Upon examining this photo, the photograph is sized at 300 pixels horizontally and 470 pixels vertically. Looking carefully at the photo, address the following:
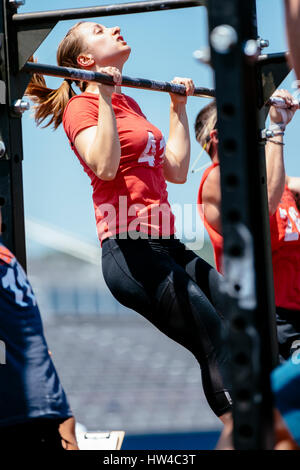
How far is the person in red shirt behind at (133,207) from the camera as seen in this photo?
2.36 meters

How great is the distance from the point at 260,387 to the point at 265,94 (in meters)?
1.44

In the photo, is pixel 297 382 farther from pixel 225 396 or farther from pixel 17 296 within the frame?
pixel 225 396

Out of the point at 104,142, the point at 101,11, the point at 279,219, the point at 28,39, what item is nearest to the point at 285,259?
the point at 279,219

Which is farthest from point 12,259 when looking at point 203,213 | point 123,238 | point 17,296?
point 203,213

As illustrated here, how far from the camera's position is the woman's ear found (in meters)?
2.72

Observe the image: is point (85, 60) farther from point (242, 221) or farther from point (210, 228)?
point (242, 221)

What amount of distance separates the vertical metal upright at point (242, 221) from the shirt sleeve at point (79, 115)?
54.0 inches

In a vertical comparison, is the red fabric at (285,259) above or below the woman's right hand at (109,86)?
below

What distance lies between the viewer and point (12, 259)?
1958mm

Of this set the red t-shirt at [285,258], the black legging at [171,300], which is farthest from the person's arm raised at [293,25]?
the red t-shirt at [285,258]

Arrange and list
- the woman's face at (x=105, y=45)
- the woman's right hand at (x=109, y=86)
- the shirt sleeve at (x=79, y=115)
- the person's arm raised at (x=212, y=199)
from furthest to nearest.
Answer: the person's arm raised at (x=212, y=199) < the woman's face at (x=105, y=45) < the shirt sleeve at (x=79, y=115) < the woman's right hand at (x=109, y=86)

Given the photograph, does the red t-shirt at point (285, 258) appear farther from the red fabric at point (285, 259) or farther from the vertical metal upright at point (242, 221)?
the vertical metal upright at point (242, 221)

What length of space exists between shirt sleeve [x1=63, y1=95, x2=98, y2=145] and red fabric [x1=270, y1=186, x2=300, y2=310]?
91 centimetres

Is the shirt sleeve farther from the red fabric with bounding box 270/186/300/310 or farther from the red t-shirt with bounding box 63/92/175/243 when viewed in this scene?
the red fabric with bounding box 270/186/300/310
